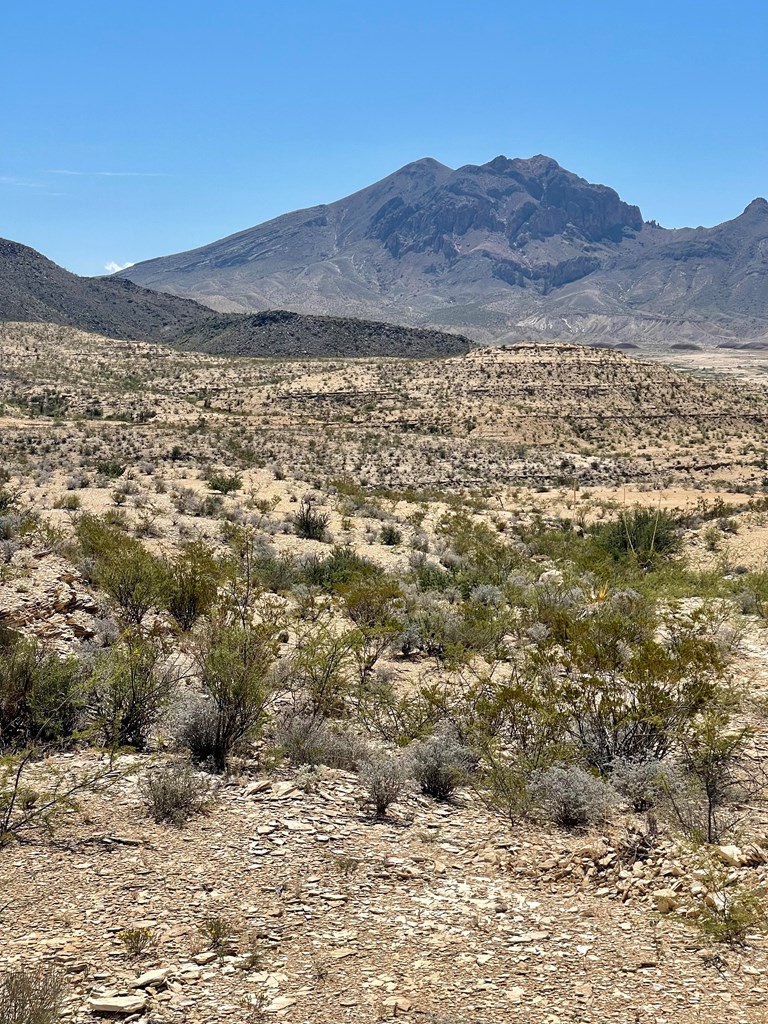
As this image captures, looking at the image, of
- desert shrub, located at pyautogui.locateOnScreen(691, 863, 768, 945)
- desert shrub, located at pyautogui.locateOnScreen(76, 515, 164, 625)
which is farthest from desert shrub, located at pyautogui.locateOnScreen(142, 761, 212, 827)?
desert shrub, located at pyautogui.locateOnScreen(76, 515, 164, 625)

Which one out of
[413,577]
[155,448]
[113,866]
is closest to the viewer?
[113,866]

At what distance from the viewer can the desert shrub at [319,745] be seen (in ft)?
23.1

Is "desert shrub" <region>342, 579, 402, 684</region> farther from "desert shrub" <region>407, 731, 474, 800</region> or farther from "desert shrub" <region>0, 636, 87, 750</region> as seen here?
"desert shrub" <region>0, 636, 87, 750</region>

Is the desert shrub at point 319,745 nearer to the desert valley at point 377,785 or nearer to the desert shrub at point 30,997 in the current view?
the desert valley at point 377,785

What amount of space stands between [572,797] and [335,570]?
29.0 ft

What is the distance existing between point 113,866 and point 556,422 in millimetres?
51306

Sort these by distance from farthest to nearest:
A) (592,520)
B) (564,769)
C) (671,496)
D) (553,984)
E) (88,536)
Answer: (671,496) < (592,520) < (88,536) < (564,769) < (553,984)

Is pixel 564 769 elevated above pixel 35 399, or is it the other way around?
pixel 35 399

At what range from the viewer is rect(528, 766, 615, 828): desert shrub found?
242 inches

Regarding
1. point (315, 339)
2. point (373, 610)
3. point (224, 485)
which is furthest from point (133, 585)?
point (315, 339)

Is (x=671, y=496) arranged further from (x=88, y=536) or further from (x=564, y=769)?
(x=564, y=769)

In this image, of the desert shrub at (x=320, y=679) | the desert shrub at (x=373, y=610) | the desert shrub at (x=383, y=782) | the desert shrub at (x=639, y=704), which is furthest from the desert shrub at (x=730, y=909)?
the desert shrub at (x=373, y=610)

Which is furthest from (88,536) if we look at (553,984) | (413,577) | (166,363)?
(166,363)

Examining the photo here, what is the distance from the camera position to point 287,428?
47.4m
